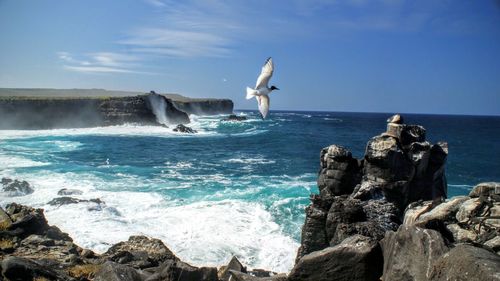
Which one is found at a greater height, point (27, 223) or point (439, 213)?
point (439, 213)

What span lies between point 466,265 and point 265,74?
956 centimetres

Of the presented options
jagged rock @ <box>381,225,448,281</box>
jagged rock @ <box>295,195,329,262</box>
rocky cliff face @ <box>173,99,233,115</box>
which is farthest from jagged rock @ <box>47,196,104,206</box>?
rocky cliff face @ <box>173,99,233,115</box>

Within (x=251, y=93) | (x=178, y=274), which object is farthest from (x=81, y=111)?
(x=178, y=274)

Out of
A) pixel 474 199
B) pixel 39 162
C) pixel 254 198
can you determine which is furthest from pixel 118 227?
pixel 39 162

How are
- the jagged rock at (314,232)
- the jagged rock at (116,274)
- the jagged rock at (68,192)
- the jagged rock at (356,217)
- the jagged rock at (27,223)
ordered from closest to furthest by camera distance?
1. the jagged rock at (116,274)
2. the jagged rock at (356,217)
3. the jagged rock at (27,223)
4. the jagged rock at (314,232)
5. the jagged rock at (68,192)

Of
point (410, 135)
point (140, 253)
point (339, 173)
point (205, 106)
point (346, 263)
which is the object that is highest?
point (410, 135)

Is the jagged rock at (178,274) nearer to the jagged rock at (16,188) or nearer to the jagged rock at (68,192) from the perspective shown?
the jagged rock at (68,192)

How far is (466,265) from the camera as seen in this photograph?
14.6 ft

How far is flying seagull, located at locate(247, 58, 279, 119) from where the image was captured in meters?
13.2

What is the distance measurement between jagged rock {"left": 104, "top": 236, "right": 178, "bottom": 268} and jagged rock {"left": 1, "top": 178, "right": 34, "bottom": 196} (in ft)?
38.4

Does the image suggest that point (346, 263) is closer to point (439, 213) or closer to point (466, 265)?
point (466, 265)

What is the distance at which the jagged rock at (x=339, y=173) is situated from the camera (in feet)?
48.8

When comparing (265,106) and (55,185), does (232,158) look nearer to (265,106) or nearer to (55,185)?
(55,185)

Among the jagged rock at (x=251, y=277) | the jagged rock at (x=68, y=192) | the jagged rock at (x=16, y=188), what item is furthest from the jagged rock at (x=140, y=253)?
the jagged rock at (x=16, y=188)
